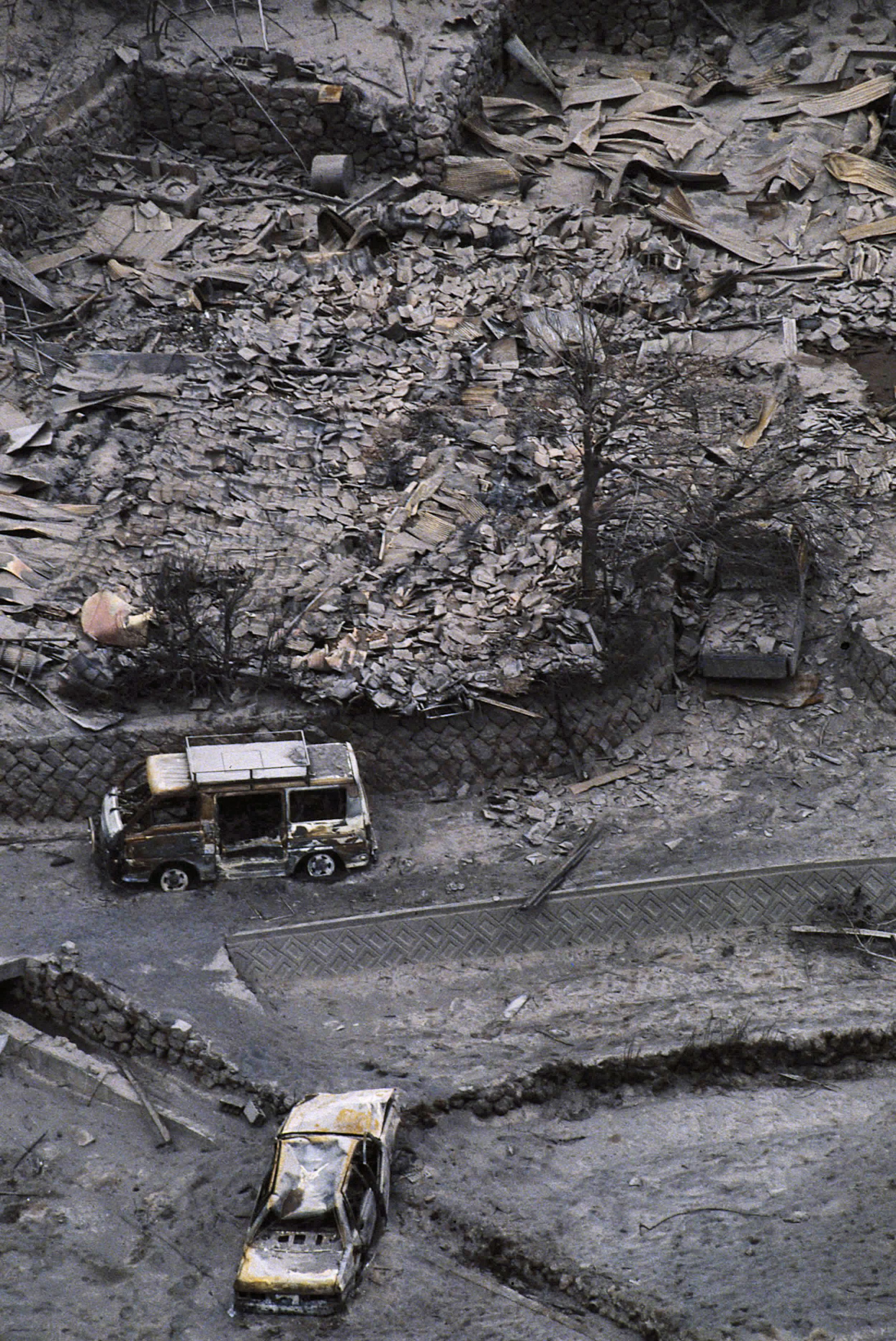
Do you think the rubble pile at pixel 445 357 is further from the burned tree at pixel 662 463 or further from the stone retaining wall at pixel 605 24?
the stone retaining wall at pixel 605 24

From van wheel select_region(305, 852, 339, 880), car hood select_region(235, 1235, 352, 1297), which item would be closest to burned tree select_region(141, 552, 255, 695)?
van wheel select_region(305, 852, 339, 880)

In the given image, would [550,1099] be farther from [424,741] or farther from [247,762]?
[247,762]

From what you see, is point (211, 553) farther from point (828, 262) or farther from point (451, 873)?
point (828, 262)

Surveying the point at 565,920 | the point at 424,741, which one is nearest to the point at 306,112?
the point at 424,741

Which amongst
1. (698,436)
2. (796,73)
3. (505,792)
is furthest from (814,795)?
(796,73)

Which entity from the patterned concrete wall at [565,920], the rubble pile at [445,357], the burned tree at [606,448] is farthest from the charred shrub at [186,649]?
the burned tree at [606,448]
